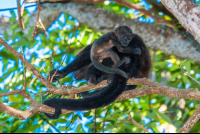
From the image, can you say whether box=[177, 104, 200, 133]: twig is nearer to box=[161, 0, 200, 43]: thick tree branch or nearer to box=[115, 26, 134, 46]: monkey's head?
box=[161, 0, 200, 43]: thick tree branch

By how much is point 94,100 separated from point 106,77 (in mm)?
739

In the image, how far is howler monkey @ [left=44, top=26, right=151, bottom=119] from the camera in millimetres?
2170

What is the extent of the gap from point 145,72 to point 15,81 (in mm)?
2229

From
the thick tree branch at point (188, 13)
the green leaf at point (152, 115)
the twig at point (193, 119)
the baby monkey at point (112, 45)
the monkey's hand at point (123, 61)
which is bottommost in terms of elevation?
the green leaf at point (152, 115)

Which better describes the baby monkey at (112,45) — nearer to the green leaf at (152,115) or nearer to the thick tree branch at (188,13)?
the green leaf at (152,115)

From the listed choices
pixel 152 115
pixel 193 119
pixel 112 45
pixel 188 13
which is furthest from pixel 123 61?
pixel 188 13

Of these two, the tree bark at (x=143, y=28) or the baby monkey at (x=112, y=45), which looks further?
the tree bark at (x=143, y=28)

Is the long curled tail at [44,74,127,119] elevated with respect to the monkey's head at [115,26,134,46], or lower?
lower

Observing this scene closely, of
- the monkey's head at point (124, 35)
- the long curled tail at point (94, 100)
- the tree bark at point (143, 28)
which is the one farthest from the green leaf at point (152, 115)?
the tree bark at point (143, 28)

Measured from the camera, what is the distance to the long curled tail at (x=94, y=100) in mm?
2156

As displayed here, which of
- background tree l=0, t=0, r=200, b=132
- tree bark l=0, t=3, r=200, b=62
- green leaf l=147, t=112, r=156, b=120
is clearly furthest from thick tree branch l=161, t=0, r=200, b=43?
tree bark l=0, t=3, r=200, b=62

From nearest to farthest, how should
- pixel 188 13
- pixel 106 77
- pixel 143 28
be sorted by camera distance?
pixel 188 13, pixel 106 77, pixel 143 28

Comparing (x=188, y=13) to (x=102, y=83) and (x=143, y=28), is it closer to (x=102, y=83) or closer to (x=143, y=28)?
(x=102, y=83)

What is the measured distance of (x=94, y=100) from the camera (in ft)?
7.23
